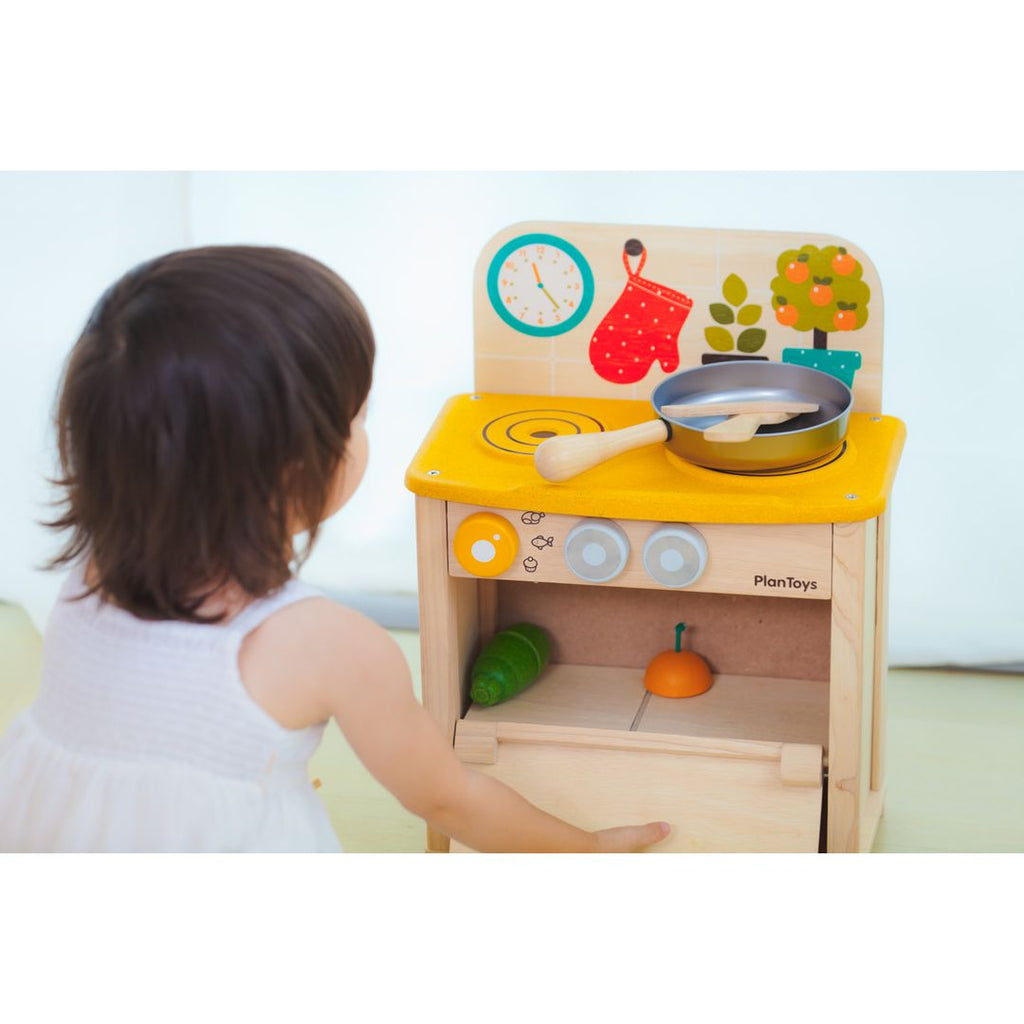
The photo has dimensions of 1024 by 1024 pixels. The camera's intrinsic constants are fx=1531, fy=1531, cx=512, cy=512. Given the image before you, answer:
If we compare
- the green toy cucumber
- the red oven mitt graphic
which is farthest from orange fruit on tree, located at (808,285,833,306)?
the green toy cucumber

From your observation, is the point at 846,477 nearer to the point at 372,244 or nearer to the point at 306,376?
the point at 306,376

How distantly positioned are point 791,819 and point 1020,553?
84 cm

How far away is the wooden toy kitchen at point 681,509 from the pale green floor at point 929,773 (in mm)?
176

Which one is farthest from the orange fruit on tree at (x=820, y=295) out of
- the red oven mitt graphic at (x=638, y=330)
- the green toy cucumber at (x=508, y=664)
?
the green toy cucumber at (x=508, y=664)

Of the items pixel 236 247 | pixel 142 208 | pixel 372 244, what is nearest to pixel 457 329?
pixel 372 244

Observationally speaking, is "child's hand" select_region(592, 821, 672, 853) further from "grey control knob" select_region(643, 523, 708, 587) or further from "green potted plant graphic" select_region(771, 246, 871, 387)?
"green potted plant graphic" select_region(771, 246, 871, 387)

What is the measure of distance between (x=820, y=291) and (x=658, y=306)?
172 mm

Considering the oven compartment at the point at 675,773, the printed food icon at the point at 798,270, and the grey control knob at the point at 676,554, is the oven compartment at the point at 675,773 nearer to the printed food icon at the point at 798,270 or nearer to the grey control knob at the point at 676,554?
the grey control knob at the point at 676,554

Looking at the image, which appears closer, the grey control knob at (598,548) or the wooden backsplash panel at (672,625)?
the grey control knob at (598,548)

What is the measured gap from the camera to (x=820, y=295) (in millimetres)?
1606

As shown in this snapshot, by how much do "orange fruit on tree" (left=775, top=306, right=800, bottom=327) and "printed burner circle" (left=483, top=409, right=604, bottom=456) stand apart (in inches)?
8.6

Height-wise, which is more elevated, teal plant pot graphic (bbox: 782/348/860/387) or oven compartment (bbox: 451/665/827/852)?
teal plant pot graphic (bbox: 782/348/860/387)

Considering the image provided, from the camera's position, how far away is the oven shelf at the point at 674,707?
1.68 meters

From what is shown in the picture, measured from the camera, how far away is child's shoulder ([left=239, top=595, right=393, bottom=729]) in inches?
43.0
